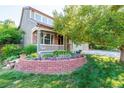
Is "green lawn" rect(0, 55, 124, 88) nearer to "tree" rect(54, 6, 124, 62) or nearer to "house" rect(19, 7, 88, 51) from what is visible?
"tree" rect(54, 6, 124, 62)

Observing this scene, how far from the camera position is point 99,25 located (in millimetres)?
10258

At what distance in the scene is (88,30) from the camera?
1091 centimetres

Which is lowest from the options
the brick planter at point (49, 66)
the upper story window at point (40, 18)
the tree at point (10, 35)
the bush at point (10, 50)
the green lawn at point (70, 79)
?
the green lawn at point (70, 79)

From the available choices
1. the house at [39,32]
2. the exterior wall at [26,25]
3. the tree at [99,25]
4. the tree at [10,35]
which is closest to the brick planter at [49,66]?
the tree at [99,25]

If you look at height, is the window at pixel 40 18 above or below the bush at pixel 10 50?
above

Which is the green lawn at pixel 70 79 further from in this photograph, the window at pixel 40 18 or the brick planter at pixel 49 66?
Result: the window at pixel 40 18

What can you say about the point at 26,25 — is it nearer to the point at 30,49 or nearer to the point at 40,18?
the point at 30,49

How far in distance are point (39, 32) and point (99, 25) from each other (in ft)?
19.0

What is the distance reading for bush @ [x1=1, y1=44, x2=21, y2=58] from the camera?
554 inches

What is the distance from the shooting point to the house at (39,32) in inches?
601

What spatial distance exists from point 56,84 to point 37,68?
6.89ft

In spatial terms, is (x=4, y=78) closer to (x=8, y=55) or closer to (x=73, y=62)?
(x=73, y=62)

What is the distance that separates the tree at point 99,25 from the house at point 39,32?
2.64 meters
